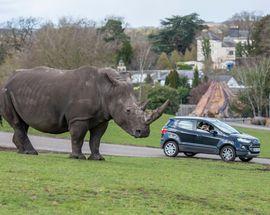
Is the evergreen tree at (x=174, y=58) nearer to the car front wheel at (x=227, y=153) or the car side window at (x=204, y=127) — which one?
the car side window at (x=204, y=127)

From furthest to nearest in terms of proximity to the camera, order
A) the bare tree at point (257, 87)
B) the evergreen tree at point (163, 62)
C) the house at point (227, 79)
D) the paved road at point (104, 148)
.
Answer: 1. the evergreen tree at point (163, 62)
2. the house at point (227, 79)
3. the bare tree at point (257, 87)
4. the paved road at point (104, 148)

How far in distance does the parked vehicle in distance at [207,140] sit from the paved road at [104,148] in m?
1.04

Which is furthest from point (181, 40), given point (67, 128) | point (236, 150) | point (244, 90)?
point (67, 128)

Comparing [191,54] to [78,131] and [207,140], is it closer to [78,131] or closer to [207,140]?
[207,140]

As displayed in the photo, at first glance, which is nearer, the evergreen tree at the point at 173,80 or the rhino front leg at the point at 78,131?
the rhino front leg at the point at 78,131

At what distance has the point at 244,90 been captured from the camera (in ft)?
264

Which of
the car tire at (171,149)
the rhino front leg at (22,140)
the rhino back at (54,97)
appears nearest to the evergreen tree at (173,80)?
the car tire at (171,149)

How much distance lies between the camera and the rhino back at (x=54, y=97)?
61.8 ft

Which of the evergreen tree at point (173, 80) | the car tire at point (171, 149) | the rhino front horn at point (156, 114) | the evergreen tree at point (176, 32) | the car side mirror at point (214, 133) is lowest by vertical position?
the evergreen tree at point (173, 80)

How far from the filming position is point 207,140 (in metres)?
29.4

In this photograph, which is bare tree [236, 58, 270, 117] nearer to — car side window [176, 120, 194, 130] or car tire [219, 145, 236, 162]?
car side window [176, 120, 194, 130]

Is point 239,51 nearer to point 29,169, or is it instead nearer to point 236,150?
point 236,150

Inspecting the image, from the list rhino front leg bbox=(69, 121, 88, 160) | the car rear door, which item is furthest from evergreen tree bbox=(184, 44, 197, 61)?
rhino front leg bbox=(69, 121, 88, 160)

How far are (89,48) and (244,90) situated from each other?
33669mm
